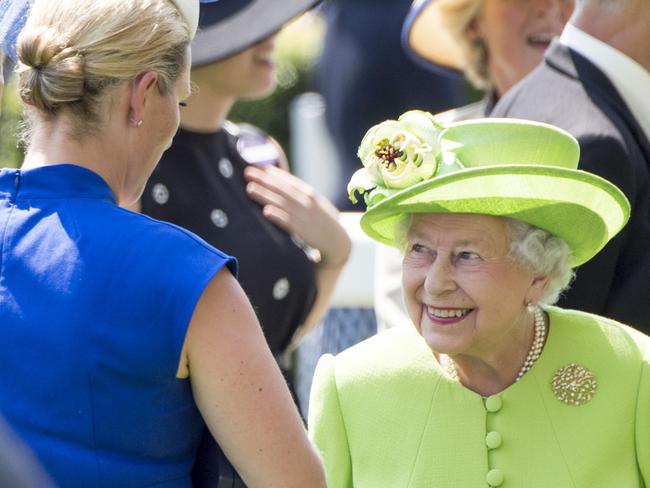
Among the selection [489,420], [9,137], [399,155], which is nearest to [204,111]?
[399,155]

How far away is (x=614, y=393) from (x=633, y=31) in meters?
1.15

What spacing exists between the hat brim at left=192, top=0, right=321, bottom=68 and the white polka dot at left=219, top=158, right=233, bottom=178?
0.97ft

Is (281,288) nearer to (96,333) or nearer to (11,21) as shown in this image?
(11,21)

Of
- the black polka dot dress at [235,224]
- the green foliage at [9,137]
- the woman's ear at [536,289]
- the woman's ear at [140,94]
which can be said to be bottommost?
the green foliage at [9,137]

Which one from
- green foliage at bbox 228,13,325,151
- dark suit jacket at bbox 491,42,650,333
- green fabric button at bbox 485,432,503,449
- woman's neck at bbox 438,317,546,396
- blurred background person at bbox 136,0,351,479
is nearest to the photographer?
green fabric button at bbox 485,432,503,449

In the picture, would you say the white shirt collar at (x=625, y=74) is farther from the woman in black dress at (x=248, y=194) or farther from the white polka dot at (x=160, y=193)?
the white polka dot at (x=160, y=193)

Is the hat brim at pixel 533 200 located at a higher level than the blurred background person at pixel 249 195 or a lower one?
higher

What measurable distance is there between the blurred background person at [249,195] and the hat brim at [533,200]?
0.71 meters

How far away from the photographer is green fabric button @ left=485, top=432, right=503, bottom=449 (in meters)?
2.78

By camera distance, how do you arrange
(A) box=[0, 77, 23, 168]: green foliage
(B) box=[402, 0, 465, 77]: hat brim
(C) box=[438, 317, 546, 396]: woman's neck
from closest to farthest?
(C) box=[438, 317, 546, 396]: woman's neck < (B) box=[402, 0, 465, 77]: hat brim < (A) box=[0, 77, 23, 168]: green foliage

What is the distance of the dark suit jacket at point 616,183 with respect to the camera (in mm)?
3178

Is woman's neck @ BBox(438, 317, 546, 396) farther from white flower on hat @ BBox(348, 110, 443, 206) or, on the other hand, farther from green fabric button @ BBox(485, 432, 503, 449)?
white flower on hat @ BBox(348, 110, 443, 206)

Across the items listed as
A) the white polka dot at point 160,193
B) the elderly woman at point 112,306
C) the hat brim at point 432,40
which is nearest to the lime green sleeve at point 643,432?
the elderly woman at point 112,306

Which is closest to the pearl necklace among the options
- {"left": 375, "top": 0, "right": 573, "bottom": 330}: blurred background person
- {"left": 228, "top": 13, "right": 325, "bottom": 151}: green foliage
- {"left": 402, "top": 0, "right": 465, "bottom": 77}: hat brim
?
{"left": 375, "top": 0, "right": 573, "bottom": 330}: blurred background person
